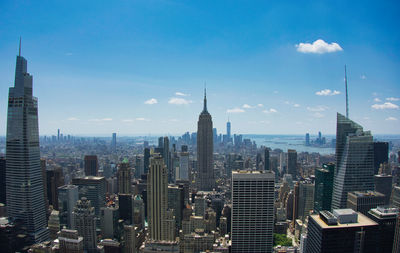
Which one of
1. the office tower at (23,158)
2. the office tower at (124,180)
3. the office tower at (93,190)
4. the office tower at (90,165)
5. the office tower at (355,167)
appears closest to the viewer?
the office tower at (355,167)

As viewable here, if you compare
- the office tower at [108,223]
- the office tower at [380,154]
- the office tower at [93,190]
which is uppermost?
the office tower at [380,154]

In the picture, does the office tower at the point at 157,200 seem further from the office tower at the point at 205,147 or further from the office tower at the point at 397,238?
the office tower at the point at 205,147

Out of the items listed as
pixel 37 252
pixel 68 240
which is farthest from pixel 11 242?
pixel 68 240

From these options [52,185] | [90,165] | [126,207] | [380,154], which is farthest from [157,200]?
[380,154]

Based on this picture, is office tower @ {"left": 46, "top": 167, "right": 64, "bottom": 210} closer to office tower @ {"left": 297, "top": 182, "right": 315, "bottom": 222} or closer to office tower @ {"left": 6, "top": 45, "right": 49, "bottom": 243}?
office tower @ {"left": 6, "top": 45, "right": 49, "bottom": 243}

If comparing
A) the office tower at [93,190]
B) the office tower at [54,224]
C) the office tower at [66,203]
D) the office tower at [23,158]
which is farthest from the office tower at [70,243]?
the office tower at [93,190]

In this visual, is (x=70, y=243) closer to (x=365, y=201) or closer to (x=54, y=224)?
(x=54, y=224)

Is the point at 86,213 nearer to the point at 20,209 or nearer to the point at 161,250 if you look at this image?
the point at 20,209
